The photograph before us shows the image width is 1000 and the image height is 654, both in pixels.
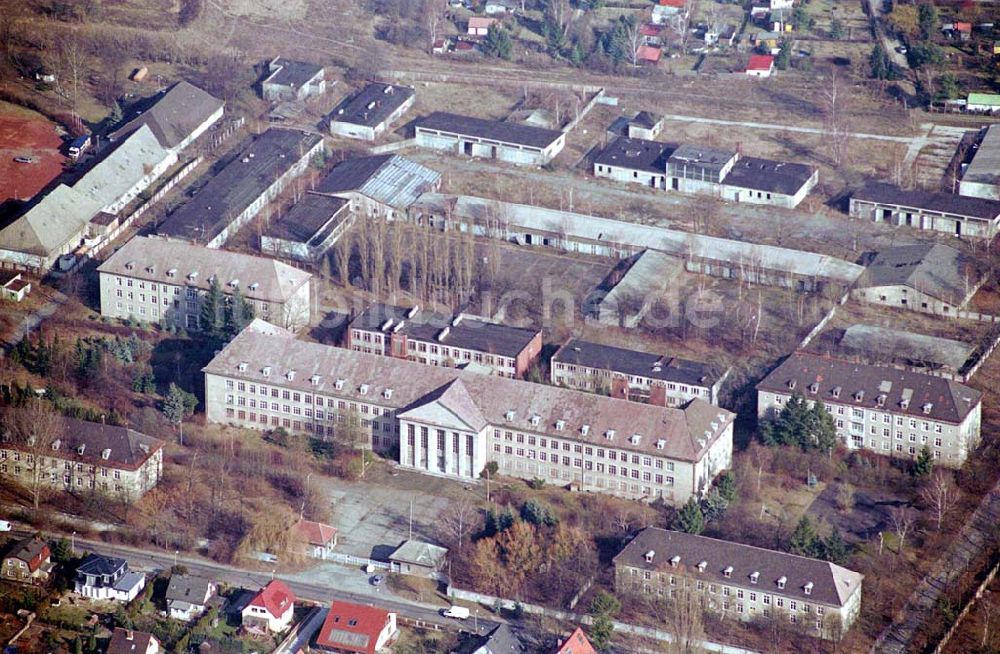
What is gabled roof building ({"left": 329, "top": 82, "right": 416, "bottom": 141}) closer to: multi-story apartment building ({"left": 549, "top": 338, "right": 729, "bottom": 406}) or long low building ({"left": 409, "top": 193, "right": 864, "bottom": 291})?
long low building ({"left": 409, "top": 193, "right": 864, "bottom": 291})

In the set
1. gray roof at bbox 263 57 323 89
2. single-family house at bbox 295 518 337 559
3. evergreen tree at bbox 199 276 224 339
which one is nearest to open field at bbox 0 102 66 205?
gray roof at bbox 263 57 323 89

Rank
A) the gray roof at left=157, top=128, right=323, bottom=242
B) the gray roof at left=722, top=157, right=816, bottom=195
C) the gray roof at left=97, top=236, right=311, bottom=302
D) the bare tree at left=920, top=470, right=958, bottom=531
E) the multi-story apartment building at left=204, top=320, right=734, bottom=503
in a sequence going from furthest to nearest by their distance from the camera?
the gray roof at left=722, top=157, right=816, bottom=195 → the gray roof at left=157, top=128, right=323, bottom=242 → the gray roof at left=97, top=236, right=311, bottom=302 → the multi-story apartment building at left=204, top=320, right=734, bottom=503 → the bare tree at left=920, top=470, right=958, bottom=531

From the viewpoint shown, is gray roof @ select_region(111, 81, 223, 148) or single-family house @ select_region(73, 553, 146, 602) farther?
gray roof @ select_region(111, 81, 223, 148)

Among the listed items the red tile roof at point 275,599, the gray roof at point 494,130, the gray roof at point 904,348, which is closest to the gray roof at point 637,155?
the gray roof at point 494,130

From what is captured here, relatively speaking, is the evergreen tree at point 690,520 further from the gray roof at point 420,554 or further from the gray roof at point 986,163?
the gray roof at point 986,163

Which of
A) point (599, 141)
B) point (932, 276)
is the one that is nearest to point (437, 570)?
point (932, 276)

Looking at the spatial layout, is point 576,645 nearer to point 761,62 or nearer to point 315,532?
point 315,532
